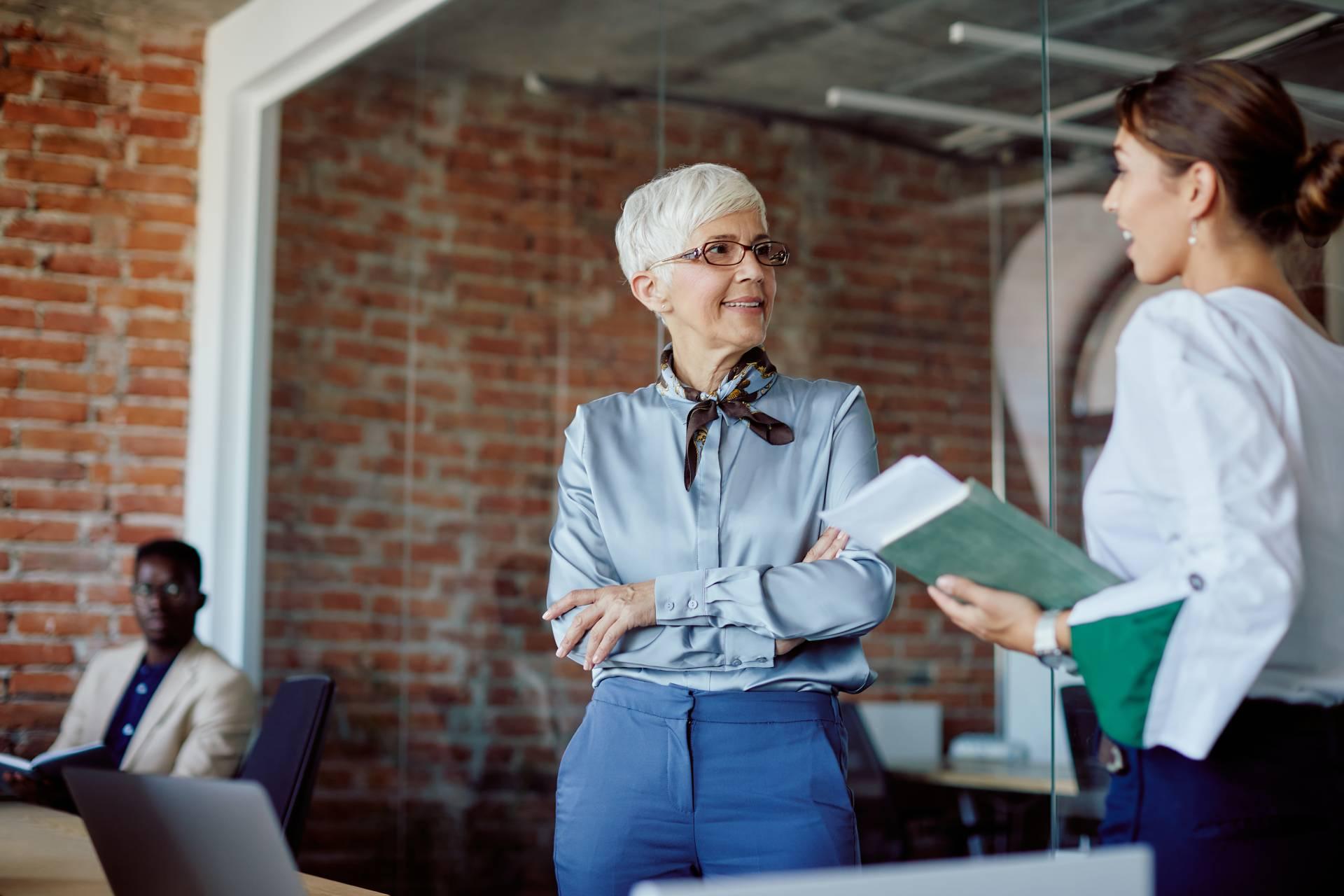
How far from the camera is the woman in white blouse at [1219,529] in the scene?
1262 millimetres

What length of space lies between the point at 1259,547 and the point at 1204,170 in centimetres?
39

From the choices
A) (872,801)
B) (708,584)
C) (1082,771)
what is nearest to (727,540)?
(708,584)

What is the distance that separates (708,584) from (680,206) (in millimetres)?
548

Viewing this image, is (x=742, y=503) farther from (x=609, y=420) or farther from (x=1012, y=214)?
(x=1012, y=214)

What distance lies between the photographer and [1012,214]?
5816mm

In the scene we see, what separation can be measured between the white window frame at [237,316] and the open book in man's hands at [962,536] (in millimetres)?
3824

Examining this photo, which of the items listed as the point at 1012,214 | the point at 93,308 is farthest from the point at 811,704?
the point at 1012,214

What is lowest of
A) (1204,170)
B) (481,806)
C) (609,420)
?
(481,806)

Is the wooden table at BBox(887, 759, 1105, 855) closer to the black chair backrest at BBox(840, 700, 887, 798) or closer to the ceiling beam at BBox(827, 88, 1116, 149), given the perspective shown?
the black chair backrest at BBox(840, 700, 887, 798)

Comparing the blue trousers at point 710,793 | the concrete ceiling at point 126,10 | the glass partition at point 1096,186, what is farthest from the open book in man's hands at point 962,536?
the concrete ceiling at point 126,10

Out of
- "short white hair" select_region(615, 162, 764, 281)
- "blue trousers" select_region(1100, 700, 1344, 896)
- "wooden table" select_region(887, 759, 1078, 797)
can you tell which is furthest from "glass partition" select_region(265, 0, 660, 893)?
"blue trousers" select_region(1100, 700, 1344, 896)

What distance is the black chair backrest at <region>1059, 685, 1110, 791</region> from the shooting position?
2404 mm

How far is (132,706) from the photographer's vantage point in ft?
14.1

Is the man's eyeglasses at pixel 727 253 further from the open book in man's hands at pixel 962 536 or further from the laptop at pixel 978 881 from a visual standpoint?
the laptop at pixel 978 881
